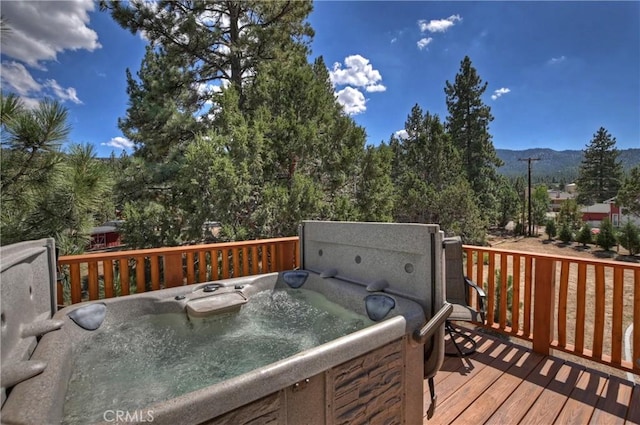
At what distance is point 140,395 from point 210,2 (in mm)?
8100

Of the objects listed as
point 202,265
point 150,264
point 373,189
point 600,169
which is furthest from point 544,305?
point 600,169

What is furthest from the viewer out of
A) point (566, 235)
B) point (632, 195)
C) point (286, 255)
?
point (566, 235)

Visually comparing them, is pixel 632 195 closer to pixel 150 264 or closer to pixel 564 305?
pixel 564 305

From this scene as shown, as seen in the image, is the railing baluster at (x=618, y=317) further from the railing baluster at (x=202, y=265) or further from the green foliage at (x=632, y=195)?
the green foliage at (x=632, y=195)

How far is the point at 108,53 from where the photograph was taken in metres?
6.33

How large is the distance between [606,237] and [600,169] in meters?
25.3

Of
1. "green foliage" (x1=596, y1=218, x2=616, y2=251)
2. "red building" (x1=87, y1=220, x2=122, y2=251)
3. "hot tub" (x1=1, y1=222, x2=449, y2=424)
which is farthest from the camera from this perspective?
"green foliage" (x1=596, y1=218, x2=616, y2=251)

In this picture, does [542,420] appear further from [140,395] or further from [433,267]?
[140,395]

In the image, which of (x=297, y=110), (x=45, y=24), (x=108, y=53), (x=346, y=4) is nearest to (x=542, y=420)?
(x=45, y=24)

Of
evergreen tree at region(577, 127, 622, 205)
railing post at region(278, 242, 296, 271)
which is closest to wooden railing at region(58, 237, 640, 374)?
railing post at region(278, 242, 296, 271)

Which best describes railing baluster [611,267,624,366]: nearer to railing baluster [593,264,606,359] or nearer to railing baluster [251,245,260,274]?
railing baluster [593,264,606,359]

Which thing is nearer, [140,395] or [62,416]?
[62,416]

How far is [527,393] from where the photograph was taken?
2.04 metres

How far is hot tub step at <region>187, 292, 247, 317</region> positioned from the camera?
7.84 feet
